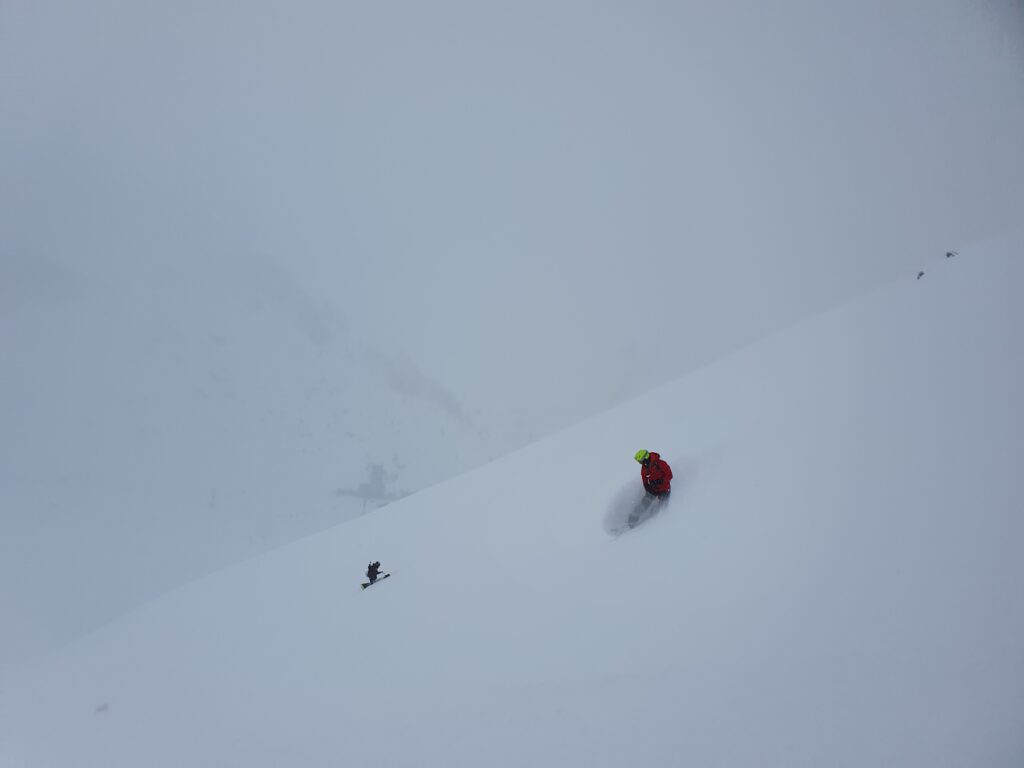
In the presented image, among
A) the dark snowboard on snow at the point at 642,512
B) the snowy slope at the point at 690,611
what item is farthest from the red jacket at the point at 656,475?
the snowy slope at the point at 690,611

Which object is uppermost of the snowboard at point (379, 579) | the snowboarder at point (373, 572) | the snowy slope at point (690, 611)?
the snowboarder at point (373, 572)

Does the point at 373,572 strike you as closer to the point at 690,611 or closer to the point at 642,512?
the point at 642,512

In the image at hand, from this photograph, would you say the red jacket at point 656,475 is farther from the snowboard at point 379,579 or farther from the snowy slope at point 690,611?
the snowboard at point 379,579

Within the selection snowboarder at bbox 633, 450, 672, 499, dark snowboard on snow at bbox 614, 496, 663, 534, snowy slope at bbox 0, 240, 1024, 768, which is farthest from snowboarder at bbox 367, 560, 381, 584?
snowboarder at bbox 633, 450, 672, 499

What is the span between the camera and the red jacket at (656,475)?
4473mm

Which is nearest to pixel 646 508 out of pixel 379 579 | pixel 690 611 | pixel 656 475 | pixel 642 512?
pixel 642 512

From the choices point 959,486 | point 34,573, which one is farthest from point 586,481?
point 34,573

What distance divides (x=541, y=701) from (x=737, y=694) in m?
0.99

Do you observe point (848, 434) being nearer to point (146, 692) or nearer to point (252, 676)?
point (252, 676)

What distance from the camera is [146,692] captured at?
4727 mm

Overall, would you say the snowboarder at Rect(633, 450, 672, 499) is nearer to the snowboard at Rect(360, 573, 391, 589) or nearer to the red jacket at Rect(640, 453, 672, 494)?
the red jacket at Rect(640, 453, 672, 494)

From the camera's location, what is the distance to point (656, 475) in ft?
14.7

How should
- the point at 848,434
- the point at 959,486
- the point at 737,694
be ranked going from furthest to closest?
the point at 848,434 → the point at 959,486 → the point at 737,694

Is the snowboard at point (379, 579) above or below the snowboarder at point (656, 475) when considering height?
above
